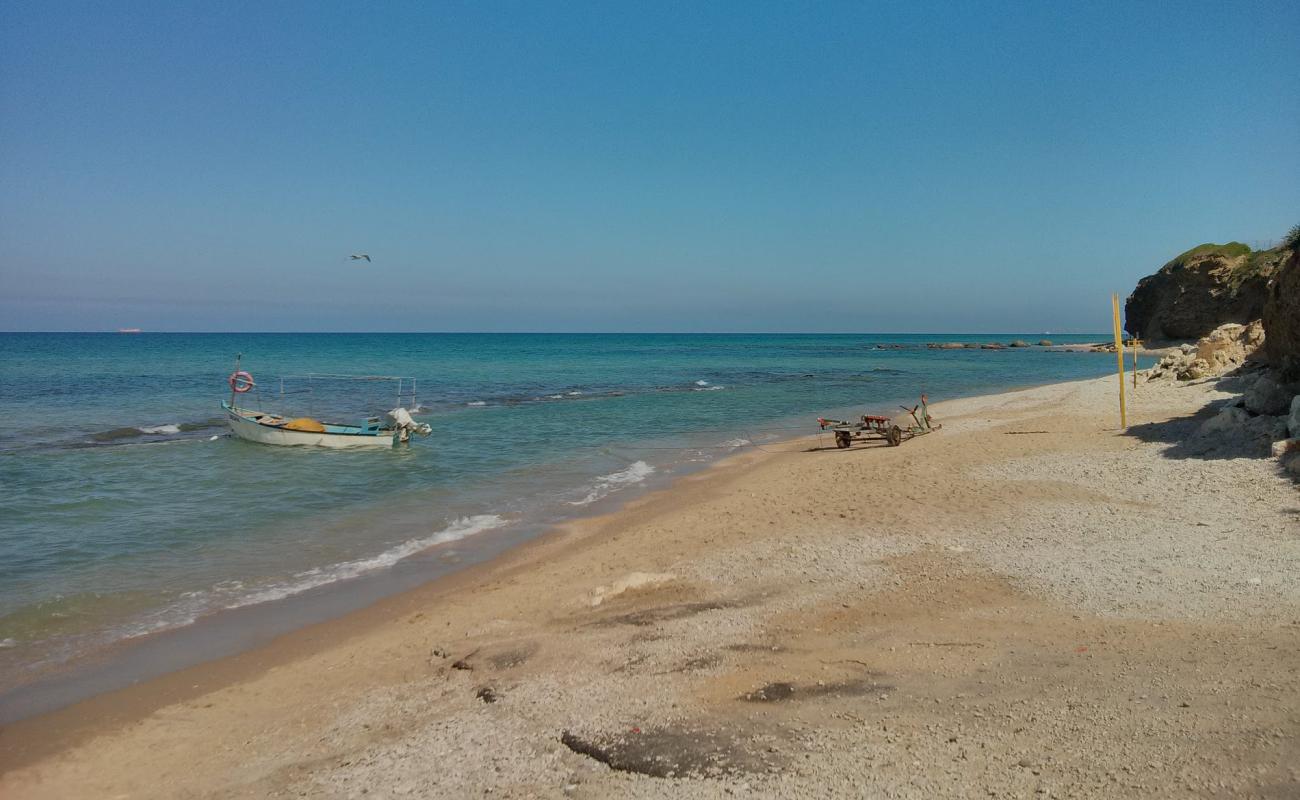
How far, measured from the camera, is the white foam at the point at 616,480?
1546cm

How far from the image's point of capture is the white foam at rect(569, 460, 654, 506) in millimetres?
15461

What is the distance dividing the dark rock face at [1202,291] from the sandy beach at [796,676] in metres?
48.4

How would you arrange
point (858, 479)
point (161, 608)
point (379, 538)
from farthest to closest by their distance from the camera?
point (858, 479) < point (379, 538) < point (161, 608)

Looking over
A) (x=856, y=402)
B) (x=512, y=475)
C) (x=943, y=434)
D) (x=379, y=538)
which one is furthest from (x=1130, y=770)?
(x=856, y=402)

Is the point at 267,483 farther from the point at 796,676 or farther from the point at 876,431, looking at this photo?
the point at 876,431

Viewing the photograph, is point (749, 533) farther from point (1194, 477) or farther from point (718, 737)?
point (1194, 477)

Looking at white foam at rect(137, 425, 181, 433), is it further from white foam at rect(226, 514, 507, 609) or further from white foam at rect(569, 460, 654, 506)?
white foam at rect(226, 514, 507, 609)

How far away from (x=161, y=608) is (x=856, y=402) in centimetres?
3037

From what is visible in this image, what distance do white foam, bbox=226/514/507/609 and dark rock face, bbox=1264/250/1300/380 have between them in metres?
15.0

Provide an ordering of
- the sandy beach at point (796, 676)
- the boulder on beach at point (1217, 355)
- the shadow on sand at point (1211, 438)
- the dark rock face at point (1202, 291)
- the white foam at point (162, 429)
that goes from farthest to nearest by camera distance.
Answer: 1. the dark rock face at point (1202, 291)
2. the white foam at point (162, 429)
3. the boulder on beach at point (1217, 355)
4. the shadow on sand at point (1211, 438)
5. the sandy beach at point (796, 676)

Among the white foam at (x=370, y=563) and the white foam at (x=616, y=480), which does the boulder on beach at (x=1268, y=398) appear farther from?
the white foam at (x=370, y=563)

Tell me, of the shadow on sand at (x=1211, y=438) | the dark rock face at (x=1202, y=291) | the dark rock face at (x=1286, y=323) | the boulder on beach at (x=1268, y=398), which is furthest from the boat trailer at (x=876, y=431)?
the dark rock face at (x=1202, y=291)

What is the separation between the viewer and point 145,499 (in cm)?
1505

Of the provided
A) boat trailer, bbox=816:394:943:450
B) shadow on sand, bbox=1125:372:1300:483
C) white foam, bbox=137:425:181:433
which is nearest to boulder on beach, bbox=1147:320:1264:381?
shadow on sand, bbox=1125:372:1300:483
